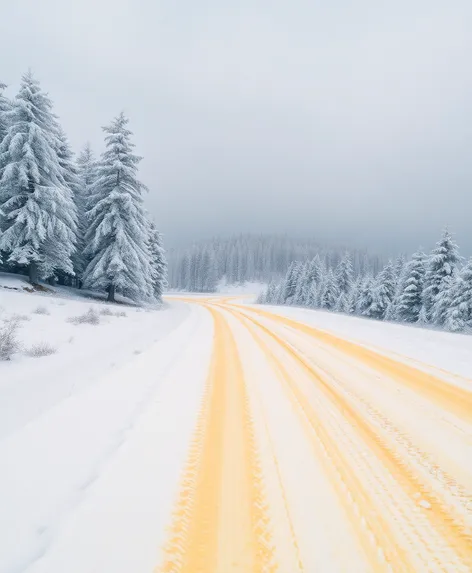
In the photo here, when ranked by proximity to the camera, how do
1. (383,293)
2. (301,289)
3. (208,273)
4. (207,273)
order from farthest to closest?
(207,273)
(208,273)
(301,289)
(383,293)

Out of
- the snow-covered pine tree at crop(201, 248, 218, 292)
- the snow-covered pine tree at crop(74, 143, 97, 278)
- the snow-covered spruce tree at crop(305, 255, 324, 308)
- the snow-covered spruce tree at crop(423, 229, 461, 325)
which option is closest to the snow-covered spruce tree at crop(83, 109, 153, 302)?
the snow-covered pine tree at crop(74, 143, 97, 278)

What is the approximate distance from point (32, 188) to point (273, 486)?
23149 mm

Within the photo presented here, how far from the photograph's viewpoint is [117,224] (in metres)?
21.8

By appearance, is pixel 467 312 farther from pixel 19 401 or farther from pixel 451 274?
pixel 19 401

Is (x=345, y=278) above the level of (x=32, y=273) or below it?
above

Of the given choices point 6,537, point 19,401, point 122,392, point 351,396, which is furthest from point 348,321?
point 6,537

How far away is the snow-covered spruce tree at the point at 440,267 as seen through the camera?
91.8 feet

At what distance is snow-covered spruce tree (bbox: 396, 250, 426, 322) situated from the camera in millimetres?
31734

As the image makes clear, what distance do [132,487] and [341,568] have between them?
1701 millimetres

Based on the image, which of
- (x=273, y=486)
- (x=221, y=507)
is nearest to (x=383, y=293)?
(x=273, y=486)

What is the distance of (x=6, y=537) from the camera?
1998mm

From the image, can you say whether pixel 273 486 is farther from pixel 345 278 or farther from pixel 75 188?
pixel 345 278

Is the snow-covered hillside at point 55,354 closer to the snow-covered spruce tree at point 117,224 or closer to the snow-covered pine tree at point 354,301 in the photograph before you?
the snow-covered spruce tree at point 117,224

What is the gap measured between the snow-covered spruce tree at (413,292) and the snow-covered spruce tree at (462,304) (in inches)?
269
